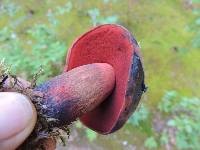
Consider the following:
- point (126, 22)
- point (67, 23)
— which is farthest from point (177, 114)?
point (67, 23)

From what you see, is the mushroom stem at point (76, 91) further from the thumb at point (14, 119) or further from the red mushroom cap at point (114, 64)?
the thumb at point (14, 119)

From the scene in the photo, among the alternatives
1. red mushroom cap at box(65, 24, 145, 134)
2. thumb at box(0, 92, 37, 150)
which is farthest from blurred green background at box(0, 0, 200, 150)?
thumb at box(0, 92, 37, 150)

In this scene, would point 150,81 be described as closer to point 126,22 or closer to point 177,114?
point 177,114

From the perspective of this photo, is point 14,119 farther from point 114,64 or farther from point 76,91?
point 114,64

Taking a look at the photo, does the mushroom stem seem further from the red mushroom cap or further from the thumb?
the thumb

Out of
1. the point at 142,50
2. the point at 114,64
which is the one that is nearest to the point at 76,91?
the point at 114,64

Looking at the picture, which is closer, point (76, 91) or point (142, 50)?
point (76, 91)
